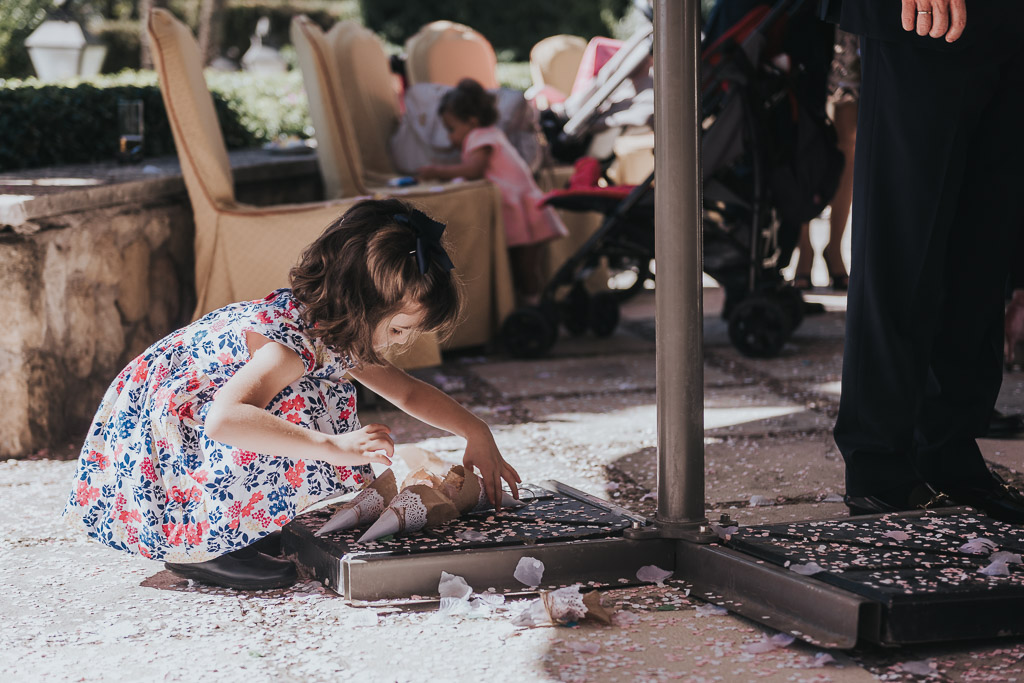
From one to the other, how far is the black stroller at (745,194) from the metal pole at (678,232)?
1.88 metres

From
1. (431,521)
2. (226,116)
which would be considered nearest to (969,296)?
(431,521)

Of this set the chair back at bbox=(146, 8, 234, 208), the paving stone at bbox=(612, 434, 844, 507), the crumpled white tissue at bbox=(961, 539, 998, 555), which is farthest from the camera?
the chair back at bbox=(146, 8, 234, 208)

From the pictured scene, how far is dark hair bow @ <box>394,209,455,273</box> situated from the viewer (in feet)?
6.14

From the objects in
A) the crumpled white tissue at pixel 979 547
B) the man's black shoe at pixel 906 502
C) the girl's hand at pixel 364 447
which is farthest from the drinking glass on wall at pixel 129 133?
the crumpled white tissue at pixel 979 547

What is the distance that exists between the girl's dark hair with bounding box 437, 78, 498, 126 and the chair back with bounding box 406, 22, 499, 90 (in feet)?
3.09

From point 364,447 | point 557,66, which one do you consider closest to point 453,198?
point 364,447

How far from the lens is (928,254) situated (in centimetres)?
208

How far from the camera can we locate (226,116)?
5.17 meters

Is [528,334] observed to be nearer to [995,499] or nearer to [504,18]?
[995,499]

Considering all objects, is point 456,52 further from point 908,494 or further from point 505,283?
point 908,494

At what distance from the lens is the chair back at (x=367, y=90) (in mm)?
4996

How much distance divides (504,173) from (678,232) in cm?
295

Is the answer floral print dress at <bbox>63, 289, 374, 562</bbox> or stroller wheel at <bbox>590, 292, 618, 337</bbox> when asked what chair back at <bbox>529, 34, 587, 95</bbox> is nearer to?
stroller wheel at <bbox>590, 292, 618, 337</bbox>

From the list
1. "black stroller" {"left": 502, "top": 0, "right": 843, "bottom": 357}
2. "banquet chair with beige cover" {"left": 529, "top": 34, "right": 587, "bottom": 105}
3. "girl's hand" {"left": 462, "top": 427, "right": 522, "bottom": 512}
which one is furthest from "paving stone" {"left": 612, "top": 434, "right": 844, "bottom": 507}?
"banquet chair with beige cover" {"left": 529, "top": 34, "right": 587, "bottom": 105}
